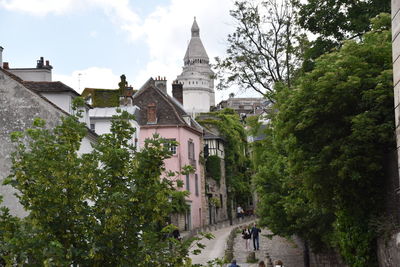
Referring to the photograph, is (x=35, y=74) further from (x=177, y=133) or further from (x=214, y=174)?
(x=214, y=174)

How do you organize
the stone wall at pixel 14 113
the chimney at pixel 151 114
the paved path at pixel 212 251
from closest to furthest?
the stone wall at pixel 14 113, the paved path at pixel 212 251, the chimney at pixel 151 114

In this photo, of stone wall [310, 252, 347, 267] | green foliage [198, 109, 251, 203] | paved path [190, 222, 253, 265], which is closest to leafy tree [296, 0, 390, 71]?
stone wall [310, 252, 347, 267]

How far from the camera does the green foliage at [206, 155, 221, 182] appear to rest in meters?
71.1

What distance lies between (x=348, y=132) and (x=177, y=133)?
131ft

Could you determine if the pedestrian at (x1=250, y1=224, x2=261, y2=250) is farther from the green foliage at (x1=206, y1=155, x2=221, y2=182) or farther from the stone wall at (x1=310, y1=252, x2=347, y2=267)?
the green foliage at (x1=206, y1=155, x2=221, y2=182)

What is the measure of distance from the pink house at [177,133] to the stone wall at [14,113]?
31621 millimetres

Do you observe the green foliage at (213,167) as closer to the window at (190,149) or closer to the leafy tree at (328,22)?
the window at (190,149)

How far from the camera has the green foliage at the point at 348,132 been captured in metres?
21.8

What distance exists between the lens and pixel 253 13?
37938 mm

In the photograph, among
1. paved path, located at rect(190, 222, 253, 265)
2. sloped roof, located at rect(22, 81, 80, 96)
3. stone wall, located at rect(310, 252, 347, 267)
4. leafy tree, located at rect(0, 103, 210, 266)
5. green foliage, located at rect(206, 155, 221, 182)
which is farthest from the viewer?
green foliage, located at rect(206, 155, 221, 182)

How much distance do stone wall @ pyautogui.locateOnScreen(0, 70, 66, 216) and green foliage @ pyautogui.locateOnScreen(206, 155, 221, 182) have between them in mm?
42399

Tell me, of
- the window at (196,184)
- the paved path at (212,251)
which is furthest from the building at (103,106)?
the window at (196,184)

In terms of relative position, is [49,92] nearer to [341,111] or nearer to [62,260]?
[341,111]

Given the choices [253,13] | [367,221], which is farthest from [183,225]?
[367,221]
